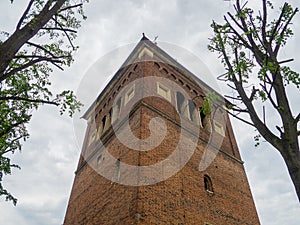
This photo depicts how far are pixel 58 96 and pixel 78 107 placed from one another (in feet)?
2.93

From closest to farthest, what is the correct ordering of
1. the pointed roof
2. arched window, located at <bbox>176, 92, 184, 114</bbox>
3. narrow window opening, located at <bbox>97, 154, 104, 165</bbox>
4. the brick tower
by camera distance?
the brick tower, narrow window opening, located at <bbox>97, 154, 104, 165</bbox>, arched window, located at <bbox>176, 92, 184, 114</bbox>, the pointed roof

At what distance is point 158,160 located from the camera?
8.84 meters

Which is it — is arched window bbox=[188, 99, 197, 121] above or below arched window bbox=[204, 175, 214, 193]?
above

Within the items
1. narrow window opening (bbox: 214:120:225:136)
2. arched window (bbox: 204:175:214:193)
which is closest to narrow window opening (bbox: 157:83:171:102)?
narrow window opening (bbox: 214:120:225:136)

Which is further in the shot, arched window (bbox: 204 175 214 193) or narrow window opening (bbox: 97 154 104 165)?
narrow window opening (bbox: 97 154 104 165)

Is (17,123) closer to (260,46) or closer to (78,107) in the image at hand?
(78,107)

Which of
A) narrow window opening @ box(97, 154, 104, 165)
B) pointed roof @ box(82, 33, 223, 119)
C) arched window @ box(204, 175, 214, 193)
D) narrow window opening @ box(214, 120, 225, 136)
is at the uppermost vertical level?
pointed roof @ box(82, 33, 223, 119)

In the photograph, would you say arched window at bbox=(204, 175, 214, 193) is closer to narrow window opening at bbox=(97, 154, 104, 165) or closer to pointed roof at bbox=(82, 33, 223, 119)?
narrow window opening at bbox=(97, 154, 104, 165)

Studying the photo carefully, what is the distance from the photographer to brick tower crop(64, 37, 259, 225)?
8.05 metres

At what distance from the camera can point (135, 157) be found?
28.7 feet

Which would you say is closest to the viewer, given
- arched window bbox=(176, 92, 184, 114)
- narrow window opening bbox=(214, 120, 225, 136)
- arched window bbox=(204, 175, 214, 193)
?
arched window bbox=(204, 175, 214, 193)

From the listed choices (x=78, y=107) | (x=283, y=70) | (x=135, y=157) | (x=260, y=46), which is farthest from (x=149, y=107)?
(x=283, y=70)

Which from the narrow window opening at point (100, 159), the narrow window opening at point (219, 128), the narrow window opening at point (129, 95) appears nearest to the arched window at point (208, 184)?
the narrow window opening at point (219, 128)

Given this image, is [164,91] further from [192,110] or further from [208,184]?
[208,184]
